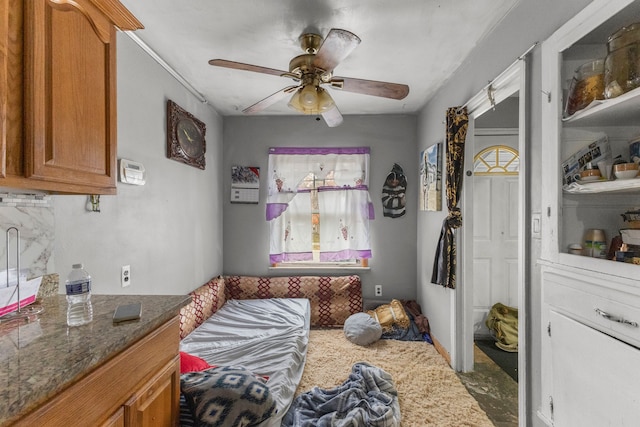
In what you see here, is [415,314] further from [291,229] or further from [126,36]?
[126,36]

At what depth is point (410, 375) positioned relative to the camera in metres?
2.37

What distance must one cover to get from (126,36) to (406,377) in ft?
10.1

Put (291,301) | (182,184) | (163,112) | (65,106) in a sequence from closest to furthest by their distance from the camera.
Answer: (65,106) < (163,112) < (182,184) < (291,301)

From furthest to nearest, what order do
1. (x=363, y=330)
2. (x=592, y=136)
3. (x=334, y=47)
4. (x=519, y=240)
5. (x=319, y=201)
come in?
1. (x=319, y=201)
2. (x=363, y=330)
3. (x=519, y=240)
4. (x=334, y=47)
5. (x=592, y=136)

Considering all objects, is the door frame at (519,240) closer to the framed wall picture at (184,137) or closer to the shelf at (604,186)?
the shelf at (604,186)

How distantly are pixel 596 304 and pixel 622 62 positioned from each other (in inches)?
32.7

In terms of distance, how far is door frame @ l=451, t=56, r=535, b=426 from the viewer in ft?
5.14

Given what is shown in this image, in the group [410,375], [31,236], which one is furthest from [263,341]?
[31,236]

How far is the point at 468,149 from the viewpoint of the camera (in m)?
2.43

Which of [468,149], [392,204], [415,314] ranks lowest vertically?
[415,314]

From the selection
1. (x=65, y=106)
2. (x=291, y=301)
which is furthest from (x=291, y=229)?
(x=65, y=106)

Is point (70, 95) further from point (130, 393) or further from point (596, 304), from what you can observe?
point (596, 304)

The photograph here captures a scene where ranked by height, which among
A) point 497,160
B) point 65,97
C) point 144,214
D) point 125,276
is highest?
point 497,160

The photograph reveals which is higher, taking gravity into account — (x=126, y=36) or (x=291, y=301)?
(x=126, y=36)
